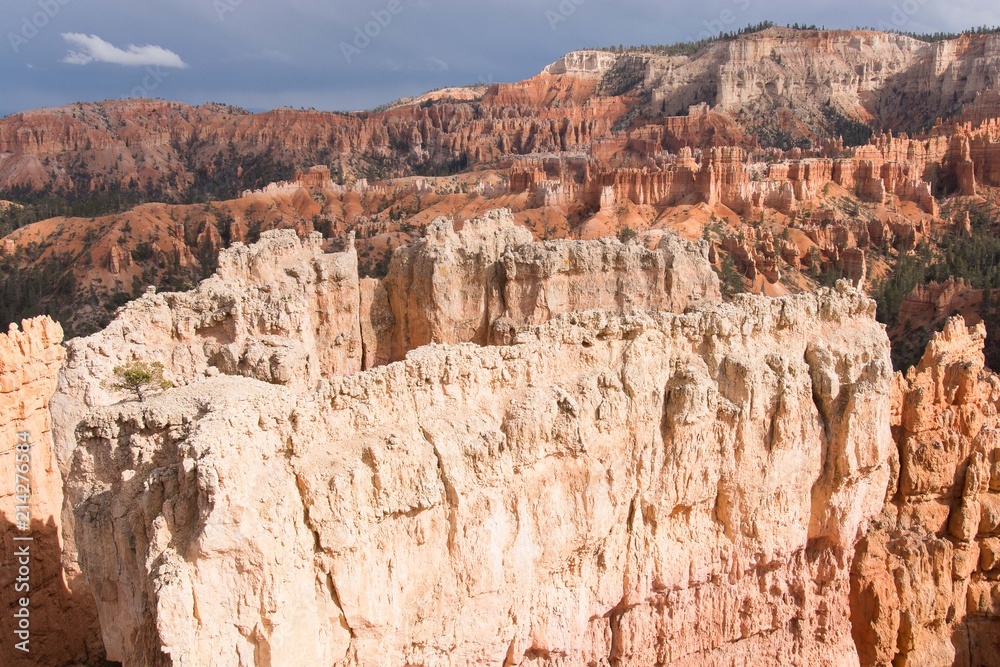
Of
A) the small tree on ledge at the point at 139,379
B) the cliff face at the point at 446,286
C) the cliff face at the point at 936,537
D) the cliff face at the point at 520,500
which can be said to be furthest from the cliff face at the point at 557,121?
the small tree on ledge at the point at 139,379

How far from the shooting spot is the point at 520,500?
9492mm

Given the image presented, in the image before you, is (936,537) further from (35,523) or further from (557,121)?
(557,121)

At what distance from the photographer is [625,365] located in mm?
10805

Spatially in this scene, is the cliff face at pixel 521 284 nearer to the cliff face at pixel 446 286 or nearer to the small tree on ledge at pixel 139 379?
the cliff face at pixel 446 286

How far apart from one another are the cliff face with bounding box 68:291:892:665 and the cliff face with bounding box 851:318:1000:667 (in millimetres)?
1221

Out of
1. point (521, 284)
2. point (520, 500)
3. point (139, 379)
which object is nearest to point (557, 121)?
point (521, 284)

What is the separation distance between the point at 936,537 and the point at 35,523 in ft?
51.1

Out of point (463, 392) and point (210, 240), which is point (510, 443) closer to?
point (463, 392)

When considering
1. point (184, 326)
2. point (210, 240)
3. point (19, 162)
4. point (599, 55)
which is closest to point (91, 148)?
point (19, 162)

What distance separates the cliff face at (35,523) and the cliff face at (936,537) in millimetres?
12860

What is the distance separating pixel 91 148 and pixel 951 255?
12012cm

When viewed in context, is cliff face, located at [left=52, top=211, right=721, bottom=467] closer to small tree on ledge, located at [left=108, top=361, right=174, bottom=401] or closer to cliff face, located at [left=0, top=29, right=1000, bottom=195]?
small tree on ledge, located at [left=108, top=361, right=174, bottom=401]

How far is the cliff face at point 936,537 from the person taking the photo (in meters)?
13.4

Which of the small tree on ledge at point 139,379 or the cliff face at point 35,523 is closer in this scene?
the small tree on ledge at point 139,379
